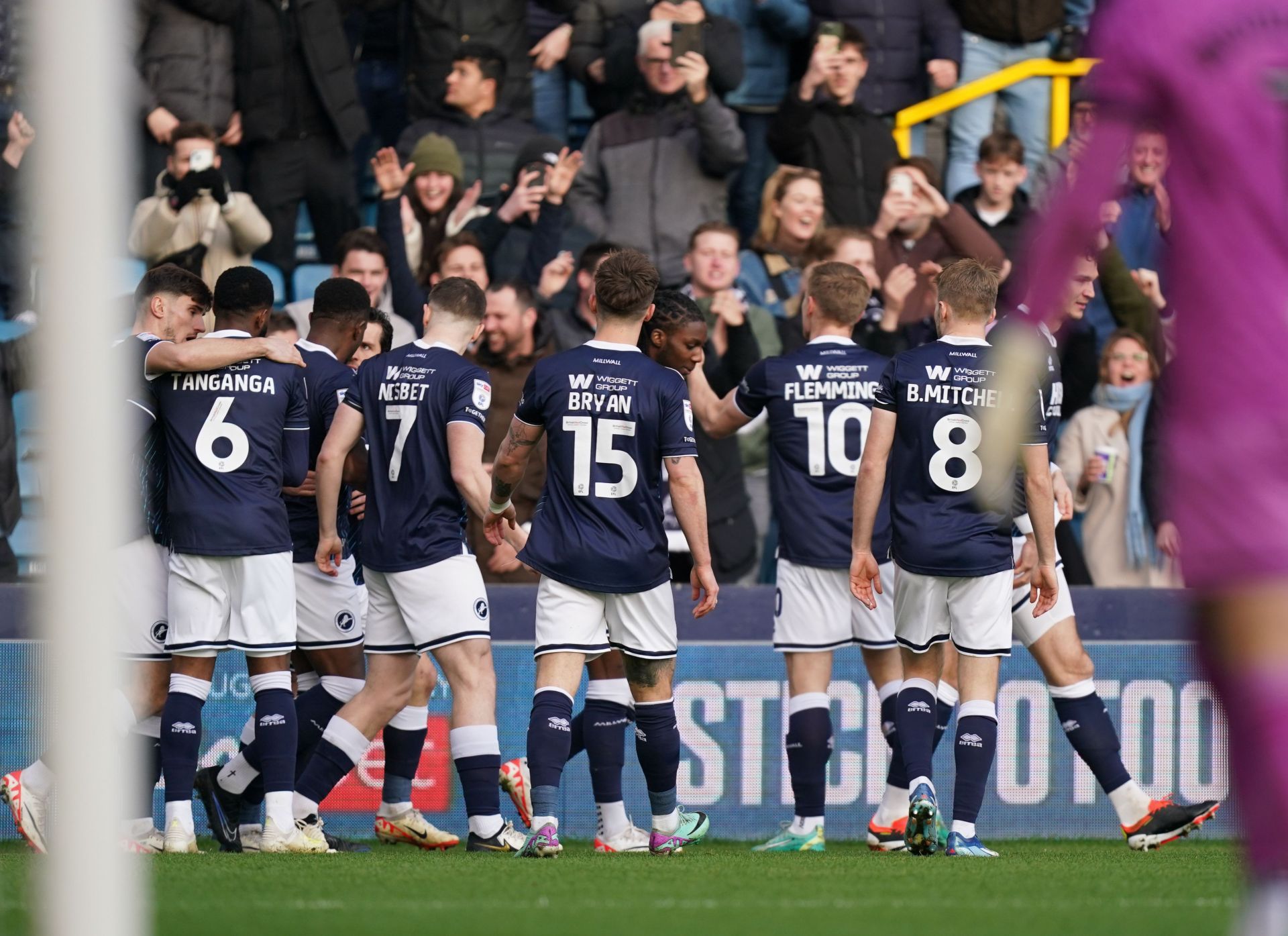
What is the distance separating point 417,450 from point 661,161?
4.09 meters

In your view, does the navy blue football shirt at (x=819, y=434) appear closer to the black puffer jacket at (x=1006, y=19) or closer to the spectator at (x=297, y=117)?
the spectator at (x=297, y=117)

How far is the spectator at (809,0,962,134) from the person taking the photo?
39.1 feet

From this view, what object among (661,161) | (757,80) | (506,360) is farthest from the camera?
(757,80)

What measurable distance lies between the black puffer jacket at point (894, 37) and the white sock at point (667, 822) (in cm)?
557

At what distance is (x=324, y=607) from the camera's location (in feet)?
27.7

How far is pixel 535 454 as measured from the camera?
10.1 metres

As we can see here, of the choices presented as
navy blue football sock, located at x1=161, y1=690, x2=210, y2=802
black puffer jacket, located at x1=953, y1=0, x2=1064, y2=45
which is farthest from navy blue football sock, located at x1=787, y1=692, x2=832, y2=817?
black puffer jacket, located at x1=953, y1=0, x2=1064, y2=45

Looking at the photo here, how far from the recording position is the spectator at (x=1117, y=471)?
10844 mm

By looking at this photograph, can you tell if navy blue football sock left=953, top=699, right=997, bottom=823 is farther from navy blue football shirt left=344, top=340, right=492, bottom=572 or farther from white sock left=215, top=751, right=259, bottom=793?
white sock left=215, top=751, right=259, bottom=793

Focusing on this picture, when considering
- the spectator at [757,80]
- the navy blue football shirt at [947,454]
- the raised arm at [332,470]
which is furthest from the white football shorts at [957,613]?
the spectator at [757,80]

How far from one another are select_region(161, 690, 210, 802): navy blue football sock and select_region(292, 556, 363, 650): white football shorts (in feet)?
2.61

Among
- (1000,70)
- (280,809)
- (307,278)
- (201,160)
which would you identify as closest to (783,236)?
(1000,70)

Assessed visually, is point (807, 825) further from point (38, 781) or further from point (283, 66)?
point (283, 66)

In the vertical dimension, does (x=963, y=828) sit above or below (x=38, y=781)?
below
